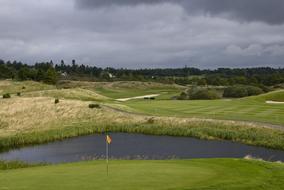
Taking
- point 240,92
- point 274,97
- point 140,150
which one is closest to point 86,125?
point 140,150

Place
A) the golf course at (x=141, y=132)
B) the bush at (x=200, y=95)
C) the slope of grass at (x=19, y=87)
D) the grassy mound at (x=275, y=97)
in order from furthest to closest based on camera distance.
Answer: the slope of grass at (x=19, y=87), the bush at (x=200, y=95), the grassy mound at (x=275, y=97), the golf course at (x=141, y=132)

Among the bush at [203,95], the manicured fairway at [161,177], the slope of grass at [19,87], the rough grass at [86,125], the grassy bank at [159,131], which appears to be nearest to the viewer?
the manicured fairway at [161,177]

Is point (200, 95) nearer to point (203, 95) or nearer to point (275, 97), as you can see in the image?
point (203, 95)

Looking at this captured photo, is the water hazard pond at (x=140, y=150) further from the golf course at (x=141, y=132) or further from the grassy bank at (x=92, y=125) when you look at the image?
the golf course at (x=141, y=132)

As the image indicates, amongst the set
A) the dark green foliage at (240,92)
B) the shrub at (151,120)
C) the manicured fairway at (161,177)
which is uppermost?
the manicured fairway at (161,177)

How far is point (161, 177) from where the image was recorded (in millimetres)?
13312

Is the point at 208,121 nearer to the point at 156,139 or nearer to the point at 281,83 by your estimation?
the point at 156,139

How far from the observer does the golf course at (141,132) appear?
12.9 meters

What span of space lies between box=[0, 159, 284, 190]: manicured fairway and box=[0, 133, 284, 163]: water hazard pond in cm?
1368

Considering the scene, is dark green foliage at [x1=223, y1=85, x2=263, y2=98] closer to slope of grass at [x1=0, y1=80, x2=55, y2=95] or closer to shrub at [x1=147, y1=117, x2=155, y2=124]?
slope of grass at [x1=0, y1=80, x2=55, y2=95]

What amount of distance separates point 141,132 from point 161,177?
29855 millimetres

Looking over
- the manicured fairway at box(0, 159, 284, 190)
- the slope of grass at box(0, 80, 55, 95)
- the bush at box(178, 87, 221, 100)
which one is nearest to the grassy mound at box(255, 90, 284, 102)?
the bush at box(178, 87, 221, 100)

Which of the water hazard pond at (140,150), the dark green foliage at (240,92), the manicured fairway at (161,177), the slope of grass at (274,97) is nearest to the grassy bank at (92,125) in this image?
the water hazard pond at (140,150)

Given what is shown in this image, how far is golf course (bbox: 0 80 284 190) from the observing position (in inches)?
507
